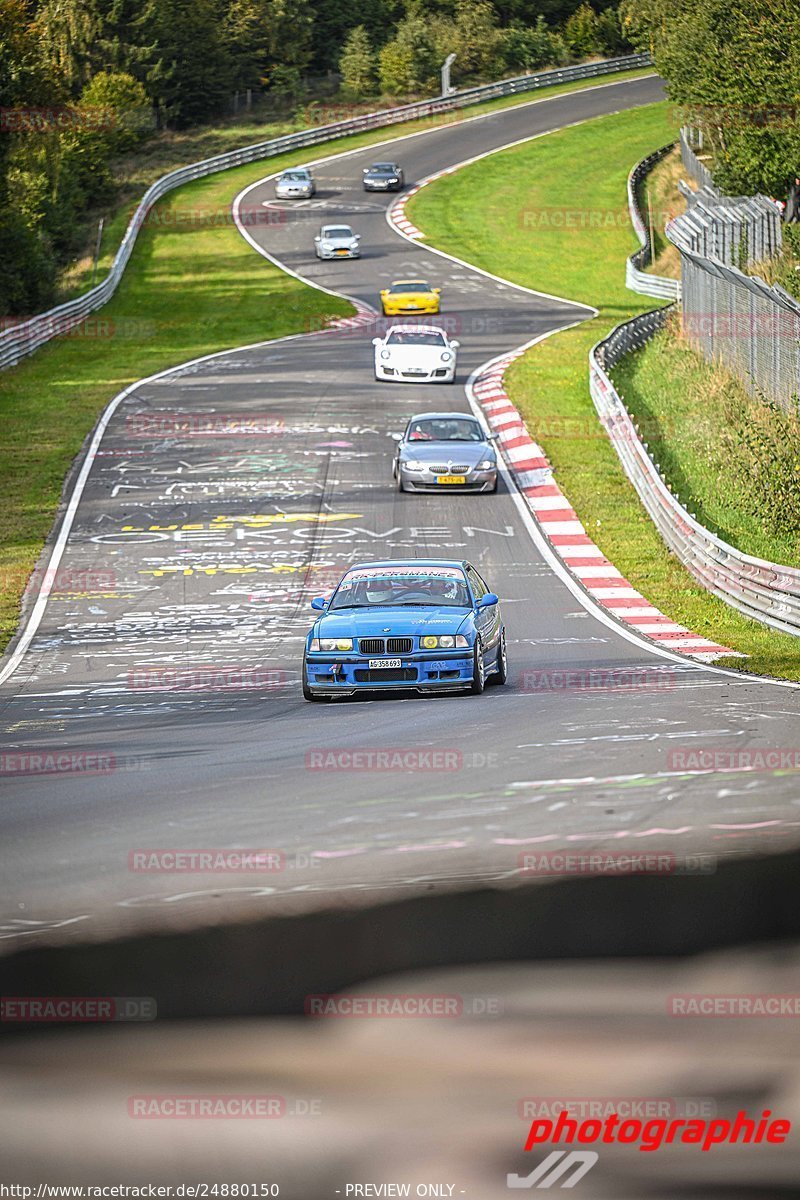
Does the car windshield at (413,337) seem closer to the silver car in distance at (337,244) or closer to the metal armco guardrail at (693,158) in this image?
the silver car in distance at (337,244)

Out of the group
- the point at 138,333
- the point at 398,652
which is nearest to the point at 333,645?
the point at 398,652

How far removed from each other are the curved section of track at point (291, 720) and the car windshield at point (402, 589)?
1074 millimetres

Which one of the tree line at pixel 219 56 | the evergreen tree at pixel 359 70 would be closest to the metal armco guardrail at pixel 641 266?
the tree line at pixel 219 56

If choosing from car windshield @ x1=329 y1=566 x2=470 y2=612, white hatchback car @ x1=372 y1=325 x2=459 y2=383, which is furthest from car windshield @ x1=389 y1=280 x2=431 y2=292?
car windshield @ x1=329 y1=566 x2=470 y2=612

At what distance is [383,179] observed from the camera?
7044cm

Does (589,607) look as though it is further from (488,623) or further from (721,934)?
(721,934)

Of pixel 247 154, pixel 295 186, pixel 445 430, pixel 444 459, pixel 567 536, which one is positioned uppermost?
pixel 247 154

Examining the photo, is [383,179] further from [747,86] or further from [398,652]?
[398,652]

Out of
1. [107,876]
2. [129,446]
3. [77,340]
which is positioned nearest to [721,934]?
[107,876]

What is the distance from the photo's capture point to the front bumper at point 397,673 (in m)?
14.0

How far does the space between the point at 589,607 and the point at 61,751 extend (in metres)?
10.2

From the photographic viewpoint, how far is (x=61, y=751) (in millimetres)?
11164

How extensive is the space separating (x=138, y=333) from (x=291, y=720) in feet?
118

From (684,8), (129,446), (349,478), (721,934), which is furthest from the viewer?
(684,8)
